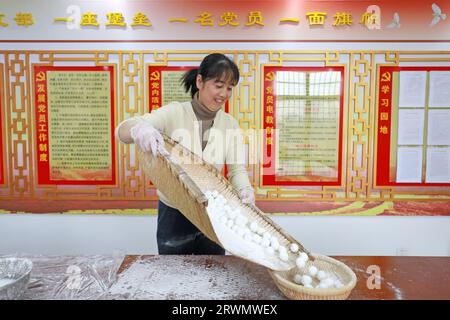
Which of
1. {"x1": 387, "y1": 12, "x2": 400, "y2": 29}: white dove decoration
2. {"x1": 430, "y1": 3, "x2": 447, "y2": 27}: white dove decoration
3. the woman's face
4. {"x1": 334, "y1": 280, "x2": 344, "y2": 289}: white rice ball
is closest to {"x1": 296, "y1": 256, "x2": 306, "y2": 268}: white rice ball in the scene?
{"x1": 334, "y1": 280, "x2": 344, "y2": 289}: white rice ball

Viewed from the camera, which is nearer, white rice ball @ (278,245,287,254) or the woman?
white rice ball @ (278,245,287,254)

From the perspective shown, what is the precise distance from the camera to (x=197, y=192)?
1203 millimetres

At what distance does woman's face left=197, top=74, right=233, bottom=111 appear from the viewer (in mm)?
1798

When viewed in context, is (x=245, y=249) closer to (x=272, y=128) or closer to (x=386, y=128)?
(x=272, y=128)

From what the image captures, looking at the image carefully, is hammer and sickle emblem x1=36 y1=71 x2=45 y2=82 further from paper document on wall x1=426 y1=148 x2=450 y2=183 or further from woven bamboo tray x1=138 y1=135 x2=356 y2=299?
paper document on wall x1=426 y1=148 x2=450 y2=183

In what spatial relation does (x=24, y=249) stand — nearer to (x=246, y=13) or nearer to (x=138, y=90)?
(x=138, y=90)

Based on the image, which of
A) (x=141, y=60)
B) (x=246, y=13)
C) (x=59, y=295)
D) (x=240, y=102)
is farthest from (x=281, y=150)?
(x=59, y=295)

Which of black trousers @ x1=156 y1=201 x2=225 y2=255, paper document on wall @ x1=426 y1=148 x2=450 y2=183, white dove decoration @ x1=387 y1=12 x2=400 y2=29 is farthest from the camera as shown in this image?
paper document on wall @ x1=426 y1=148 x2=450 y2=183

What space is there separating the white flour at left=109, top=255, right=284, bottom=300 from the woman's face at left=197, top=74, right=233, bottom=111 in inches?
30.9

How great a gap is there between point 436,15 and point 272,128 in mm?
1373

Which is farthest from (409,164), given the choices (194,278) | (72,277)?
(72,277)

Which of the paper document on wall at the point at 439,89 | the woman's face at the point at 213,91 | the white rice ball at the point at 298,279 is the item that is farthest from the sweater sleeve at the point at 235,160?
the paper document on wall at the point at 439,89

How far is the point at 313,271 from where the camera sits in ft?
3.92

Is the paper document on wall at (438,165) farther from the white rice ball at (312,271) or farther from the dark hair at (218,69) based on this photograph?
the white rice ball at (312,271)
